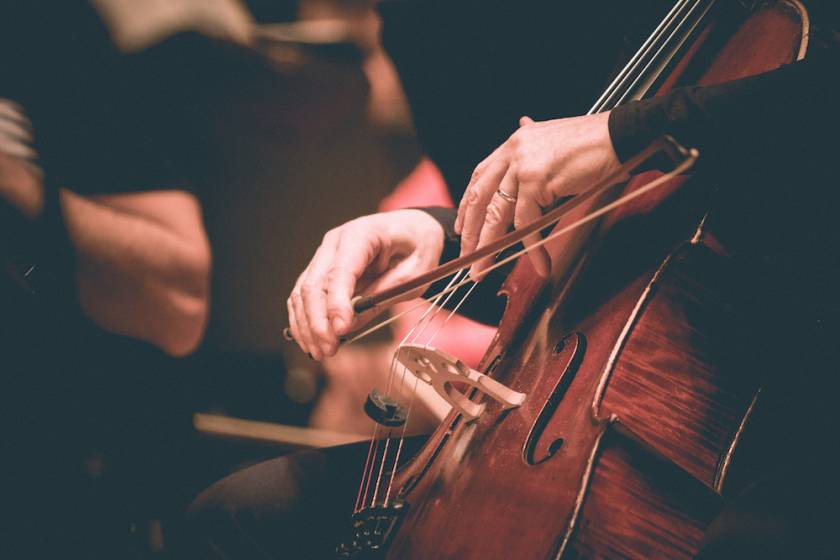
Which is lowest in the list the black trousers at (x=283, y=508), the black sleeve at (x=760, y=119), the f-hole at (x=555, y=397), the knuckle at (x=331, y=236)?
the black trousers at (x=283, y=508)

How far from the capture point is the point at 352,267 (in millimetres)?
833

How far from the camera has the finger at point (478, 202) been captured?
0.65m

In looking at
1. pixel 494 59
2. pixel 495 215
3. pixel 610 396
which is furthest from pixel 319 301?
pixel 494 59

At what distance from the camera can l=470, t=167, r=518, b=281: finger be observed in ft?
2.07

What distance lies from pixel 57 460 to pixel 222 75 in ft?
3.78

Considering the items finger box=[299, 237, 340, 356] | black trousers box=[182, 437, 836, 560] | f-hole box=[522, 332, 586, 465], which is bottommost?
black trousers box=[182, 437, 836, 560]

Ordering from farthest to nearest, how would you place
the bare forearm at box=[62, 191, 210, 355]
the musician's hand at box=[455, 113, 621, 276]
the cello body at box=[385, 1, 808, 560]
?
1. the bare forearm at box=[62, 191, 210, 355]
2. the musician's hand at box=[455, 113, 621, 276]
3. the cello body at box=[385, 1, 808, 560]

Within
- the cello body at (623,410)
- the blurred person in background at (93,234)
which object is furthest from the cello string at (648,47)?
the blurred person in background at (93,234)

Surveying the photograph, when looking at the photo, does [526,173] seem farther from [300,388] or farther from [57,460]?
[57,460]

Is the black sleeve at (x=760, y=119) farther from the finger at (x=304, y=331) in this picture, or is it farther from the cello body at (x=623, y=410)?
the finger at (x=304, y=331)

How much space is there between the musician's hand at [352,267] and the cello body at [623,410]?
254mm

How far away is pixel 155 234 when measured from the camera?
1.34 meters

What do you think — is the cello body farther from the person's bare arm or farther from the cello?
the person's bare arm

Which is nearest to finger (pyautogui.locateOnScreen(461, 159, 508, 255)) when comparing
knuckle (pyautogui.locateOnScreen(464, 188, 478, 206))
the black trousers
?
knuckle (pyautogui.locateOnScreen(464, 188, 478, 206))
